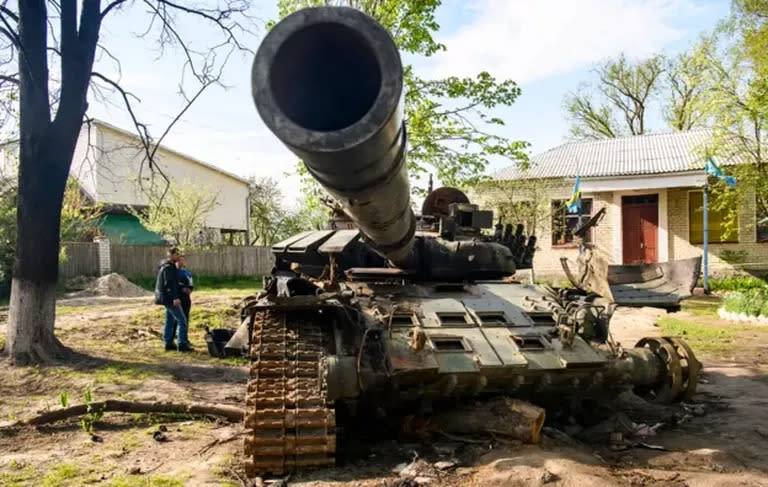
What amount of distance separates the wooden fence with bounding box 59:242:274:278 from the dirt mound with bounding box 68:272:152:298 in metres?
1.37

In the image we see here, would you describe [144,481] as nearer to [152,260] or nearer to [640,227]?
[640,227]

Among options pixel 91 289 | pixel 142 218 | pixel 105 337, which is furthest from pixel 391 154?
pixel 142 218

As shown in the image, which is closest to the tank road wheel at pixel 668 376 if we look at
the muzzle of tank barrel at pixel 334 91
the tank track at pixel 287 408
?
the tank track at pixel 287 408

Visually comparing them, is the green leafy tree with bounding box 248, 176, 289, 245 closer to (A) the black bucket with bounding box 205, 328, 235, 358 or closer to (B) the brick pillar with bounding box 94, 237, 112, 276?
(B) the brick pillar with bounding box 94, 237, 112, 276

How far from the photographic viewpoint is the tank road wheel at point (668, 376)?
6.40 meters

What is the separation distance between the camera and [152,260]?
25344 millimetres

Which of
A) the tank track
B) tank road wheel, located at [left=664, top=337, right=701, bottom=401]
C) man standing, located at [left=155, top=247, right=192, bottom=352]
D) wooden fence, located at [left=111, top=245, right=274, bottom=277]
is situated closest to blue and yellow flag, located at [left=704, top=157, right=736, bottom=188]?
tank road wheel, located at [left=664, top=337, right=701, bottom=401]

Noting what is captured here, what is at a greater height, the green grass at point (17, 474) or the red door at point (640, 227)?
the red door at point (640, 227)

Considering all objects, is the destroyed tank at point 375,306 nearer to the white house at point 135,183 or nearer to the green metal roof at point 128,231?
the white house at point 135,183

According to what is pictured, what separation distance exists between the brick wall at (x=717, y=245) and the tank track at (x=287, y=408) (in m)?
19.9

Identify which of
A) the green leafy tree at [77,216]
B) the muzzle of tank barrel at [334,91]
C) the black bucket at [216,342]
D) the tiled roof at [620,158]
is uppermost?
the tiled roof at [620,158]

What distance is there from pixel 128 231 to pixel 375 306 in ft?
88.2

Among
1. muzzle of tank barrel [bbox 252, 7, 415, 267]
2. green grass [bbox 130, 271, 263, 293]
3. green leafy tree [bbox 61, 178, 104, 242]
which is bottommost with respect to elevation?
green grass [bbox 130, 271, 263, 293]

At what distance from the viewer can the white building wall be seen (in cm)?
2872
